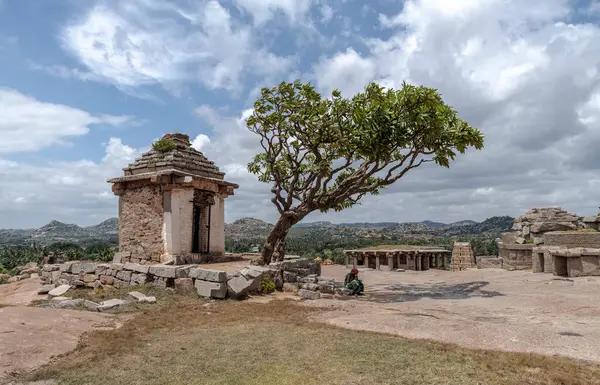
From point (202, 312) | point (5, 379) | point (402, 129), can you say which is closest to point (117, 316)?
point (202, 312)

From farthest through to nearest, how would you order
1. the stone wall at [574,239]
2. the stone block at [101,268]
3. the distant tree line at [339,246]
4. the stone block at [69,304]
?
Result: the distant tree line at [339,246] → the stone wall at [574,239] → the stone block at [101,268] → the stone block at [69,304]

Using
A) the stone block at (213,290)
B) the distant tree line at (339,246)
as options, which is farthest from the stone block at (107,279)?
the distant tree line at (339,246)

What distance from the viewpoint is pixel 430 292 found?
1595cm

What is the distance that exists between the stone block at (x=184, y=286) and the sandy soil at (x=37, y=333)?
3177 mm

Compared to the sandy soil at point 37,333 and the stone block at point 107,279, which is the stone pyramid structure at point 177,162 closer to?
the stone block at point 107,279

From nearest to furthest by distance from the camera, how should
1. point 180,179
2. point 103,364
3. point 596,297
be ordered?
point 103,364 → point 596,297 → point 180,179

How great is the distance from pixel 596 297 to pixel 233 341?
32.7ft

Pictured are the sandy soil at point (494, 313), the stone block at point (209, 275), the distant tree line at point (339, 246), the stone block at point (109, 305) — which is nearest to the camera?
the sandy soil at point (494, 313)

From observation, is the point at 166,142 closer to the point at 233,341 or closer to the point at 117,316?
the point at 117,316

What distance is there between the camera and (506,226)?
346ft

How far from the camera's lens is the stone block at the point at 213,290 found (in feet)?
40.5

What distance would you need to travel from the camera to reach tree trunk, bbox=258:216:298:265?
16609 mm

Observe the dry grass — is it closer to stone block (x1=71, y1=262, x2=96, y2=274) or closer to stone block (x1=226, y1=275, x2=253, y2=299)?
stone block (x1=226, y1=275, x2=253, y2=299)

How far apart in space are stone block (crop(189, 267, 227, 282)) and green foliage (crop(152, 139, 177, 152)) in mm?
6040
